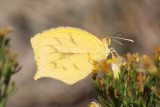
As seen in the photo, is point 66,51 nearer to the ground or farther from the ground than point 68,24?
farther from the ground

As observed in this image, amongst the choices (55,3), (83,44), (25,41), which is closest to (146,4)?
(55,3)

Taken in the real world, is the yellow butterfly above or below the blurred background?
above

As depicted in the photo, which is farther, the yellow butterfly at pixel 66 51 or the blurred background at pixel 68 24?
the blurred background at pixel 68 24

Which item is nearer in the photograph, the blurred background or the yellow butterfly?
the yellow butterfly

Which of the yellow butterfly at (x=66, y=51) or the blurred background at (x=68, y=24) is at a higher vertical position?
the yellow butterfly at (x=66, y=51)

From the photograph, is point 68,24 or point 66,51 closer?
point 66,51
